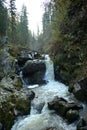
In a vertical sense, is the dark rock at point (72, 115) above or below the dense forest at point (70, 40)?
below

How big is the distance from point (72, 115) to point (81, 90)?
2259 millimetres

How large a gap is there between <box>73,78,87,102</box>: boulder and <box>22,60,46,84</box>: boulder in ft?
23.4

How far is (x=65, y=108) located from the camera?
11086 mm

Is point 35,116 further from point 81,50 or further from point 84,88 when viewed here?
point 81,50

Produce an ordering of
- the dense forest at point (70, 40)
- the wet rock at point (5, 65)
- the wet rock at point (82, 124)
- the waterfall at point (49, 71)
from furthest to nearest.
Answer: the waterfall at point (49, 71) → the wet rock at point (5, 65) → the dense forest at point (70, 40) → the wet rock at point (82, 124)

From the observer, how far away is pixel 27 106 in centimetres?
1212

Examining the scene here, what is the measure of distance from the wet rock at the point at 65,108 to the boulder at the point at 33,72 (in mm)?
7857

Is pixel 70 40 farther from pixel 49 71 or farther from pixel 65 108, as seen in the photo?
pixel 65 108

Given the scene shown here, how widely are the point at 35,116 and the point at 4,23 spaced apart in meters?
27.6

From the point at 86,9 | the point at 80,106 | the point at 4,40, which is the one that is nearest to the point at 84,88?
the point at 80,106

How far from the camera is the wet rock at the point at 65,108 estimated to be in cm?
1058

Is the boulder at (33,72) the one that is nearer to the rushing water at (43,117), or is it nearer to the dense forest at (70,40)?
the dense forest at (70,40)

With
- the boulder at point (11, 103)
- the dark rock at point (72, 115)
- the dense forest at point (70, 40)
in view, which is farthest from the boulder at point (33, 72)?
the dark rock at point (72, 115)

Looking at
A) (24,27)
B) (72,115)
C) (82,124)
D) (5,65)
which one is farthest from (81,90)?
(24,27)
